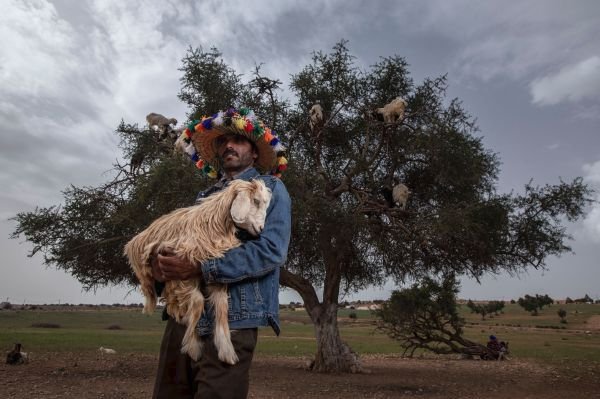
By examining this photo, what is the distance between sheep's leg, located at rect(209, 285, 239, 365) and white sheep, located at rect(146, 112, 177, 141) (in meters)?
11.4

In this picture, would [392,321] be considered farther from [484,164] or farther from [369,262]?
[484,164]

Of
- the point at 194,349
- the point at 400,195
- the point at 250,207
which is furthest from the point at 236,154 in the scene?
the point at 400,195

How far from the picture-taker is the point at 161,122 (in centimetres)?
1357

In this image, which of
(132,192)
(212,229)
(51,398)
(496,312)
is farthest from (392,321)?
(496,312)

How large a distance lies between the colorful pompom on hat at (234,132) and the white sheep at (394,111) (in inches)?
355

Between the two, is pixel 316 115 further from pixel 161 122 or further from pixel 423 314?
pixel 423 314

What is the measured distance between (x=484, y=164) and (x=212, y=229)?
12245 mm

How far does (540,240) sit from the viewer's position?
13.9m

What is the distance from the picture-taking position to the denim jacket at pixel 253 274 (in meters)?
2.78

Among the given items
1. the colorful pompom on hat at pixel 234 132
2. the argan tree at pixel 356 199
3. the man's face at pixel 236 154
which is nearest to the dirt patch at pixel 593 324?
the argan tree at pixel 356 199

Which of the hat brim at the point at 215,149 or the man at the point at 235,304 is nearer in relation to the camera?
the man at the point at 235,304

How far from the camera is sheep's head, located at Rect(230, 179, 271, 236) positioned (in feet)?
9.36

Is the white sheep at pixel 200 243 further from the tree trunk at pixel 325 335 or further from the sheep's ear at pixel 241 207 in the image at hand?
the tree trunk at pixel 325 335

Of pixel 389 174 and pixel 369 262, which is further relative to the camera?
pixel 369 262
